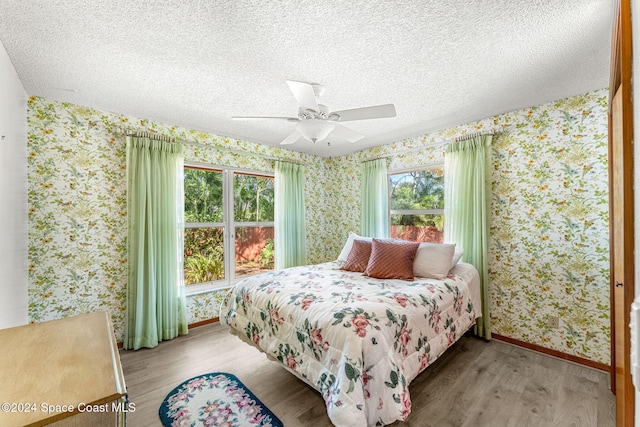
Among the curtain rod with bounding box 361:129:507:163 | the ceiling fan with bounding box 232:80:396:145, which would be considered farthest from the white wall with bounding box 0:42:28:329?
the curtain rod with bounding box 361:129:507:163

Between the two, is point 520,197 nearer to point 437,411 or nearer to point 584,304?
point 584,304

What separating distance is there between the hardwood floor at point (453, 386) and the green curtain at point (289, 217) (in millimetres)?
1423

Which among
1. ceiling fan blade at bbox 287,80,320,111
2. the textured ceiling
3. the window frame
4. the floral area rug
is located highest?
the textured ceiling

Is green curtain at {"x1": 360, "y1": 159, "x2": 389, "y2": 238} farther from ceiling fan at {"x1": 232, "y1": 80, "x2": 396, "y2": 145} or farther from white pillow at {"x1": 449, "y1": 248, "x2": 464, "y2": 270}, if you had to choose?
ceiling fan at {"x1": 232, "y1": 80, "x2": 396, "y2": 145}

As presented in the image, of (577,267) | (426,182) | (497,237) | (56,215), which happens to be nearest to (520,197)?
(497,237)

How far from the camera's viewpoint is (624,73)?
62 cm

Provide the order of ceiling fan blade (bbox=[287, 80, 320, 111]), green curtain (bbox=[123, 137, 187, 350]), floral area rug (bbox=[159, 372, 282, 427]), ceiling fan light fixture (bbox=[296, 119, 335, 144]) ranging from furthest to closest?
green curtain (bbox=[123, 137, 187, 350]) → ceiling fan light fixture (bbox=[296, 119, 335, 144]) → floral area rug (bbox=[159, 372, 282, 427]) → ceiling fan blade (bbox=[287, 80, 320, 111])

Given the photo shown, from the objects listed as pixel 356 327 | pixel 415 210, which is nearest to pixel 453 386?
pixel 356 327

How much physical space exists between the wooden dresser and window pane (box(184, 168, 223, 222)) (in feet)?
7.06

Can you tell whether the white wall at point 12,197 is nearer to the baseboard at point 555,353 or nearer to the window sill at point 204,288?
the window sill at point 204,288

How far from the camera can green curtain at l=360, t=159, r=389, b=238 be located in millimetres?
3779

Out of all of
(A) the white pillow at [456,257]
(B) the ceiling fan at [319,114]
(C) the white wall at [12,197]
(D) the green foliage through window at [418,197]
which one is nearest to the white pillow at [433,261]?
(A) the white pillow at [456,257]

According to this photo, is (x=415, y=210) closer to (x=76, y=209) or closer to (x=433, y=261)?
(x=433, y=261)

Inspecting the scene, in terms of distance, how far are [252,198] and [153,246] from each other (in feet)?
4.60
